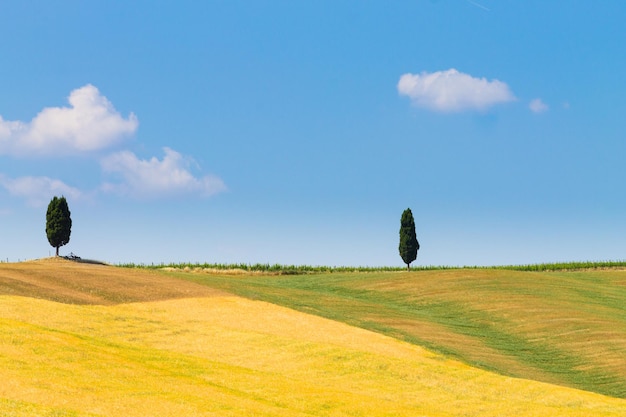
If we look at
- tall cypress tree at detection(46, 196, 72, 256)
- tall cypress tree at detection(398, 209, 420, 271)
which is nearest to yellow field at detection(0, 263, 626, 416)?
tall cypress tree at detection(46, 196, 72, 256)

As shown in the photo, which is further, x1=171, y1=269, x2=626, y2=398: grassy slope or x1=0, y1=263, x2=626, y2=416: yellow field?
x1=171, y1=269, x2=626, y2=398: grassy slope

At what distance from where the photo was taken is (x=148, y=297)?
44.2 metres

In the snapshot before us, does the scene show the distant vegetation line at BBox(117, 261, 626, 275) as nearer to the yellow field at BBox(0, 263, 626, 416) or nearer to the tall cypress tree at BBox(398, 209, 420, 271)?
the tall cypress tree at BBox(398, 209, 420, 271)

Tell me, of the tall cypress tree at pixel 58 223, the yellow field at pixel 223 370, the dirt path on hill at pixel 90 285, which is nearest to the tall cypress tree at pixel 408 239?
the tall cypress tree at pixel 58 223

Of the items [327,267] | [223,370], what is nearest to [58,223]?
[327,267]

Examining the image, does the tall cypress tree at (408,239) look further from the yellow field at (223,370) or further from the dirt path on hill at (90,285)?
the yellow field at (223,370)

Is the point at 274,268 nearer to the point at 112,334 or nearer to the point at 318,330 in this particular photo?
the point at 318,330

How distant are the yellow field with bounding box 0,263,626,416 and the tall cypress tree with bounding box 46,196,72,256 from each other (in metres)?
49.6

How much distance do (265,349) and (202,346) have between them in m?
2.75

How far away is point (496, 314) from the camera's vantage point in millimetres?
56281

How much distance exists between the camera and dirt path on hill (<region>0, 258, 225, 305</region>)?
41406 mm

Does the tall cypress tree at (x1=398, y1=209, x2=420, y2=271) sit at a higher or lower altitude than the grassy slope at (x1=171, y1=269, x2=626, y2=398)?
higher

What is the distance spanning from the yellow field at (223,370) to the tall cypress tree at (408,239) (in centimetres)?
5239

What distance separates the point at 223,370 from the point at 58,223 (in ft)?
218
